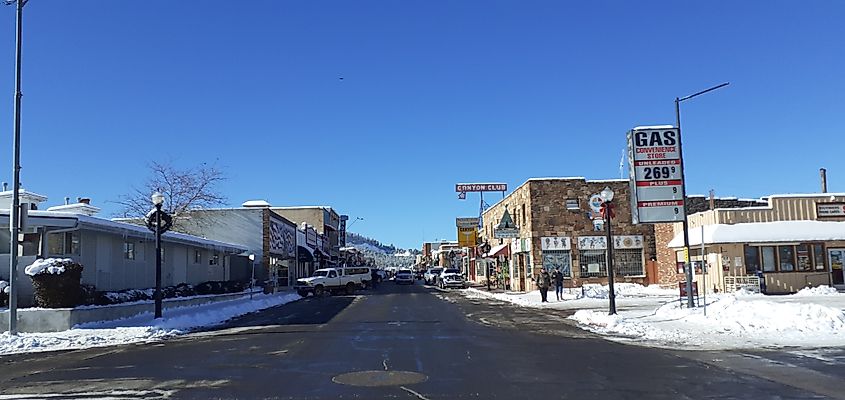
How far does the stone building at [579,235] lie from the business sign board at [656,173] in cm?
2283

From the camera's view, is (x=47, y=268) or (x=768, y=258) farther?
(x=768, y=258)

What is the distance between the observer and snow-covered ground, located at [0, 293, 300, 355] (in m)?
17.3

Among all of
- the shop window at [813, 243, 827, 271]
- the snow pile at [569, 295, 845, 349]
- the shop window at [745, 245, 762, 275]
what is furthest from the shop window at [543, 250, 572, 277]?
the snow pile at [569, 295, 845, 349]

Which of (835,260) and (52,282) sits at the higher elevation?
(52,282)

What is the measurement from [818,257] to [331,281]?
29.0 meters

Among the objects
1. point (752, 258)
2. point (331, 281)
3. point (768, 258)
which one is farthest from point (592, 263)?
point (331, 281)

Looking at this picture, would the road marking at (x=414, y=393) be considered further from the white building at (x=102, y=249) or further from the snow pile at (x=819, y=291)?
the snow pile at (x=819, y=291)

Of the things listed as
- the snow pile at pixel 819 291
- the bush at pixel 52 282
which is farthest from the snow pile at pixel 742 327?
the bush at pixel 52 282

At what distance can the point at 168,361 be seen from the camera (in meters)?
13.9

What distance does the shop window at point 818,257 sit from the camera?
35.3 m

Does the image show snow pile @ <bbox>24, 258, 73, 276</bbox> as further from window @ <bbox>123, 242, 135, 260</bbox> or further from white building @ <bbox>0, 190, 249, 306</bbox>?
window @ <bbox>123, 242, 135, 260</bbox>

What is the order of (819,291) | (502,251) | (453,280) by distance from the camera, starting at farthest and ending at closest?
1. (453,280)
2. (502,251)
3. (819,291)

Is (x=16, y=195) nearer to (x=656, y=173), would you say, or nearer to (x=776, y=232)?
(x=656, y=173)

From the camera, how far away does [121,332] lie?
19688 millimetres
